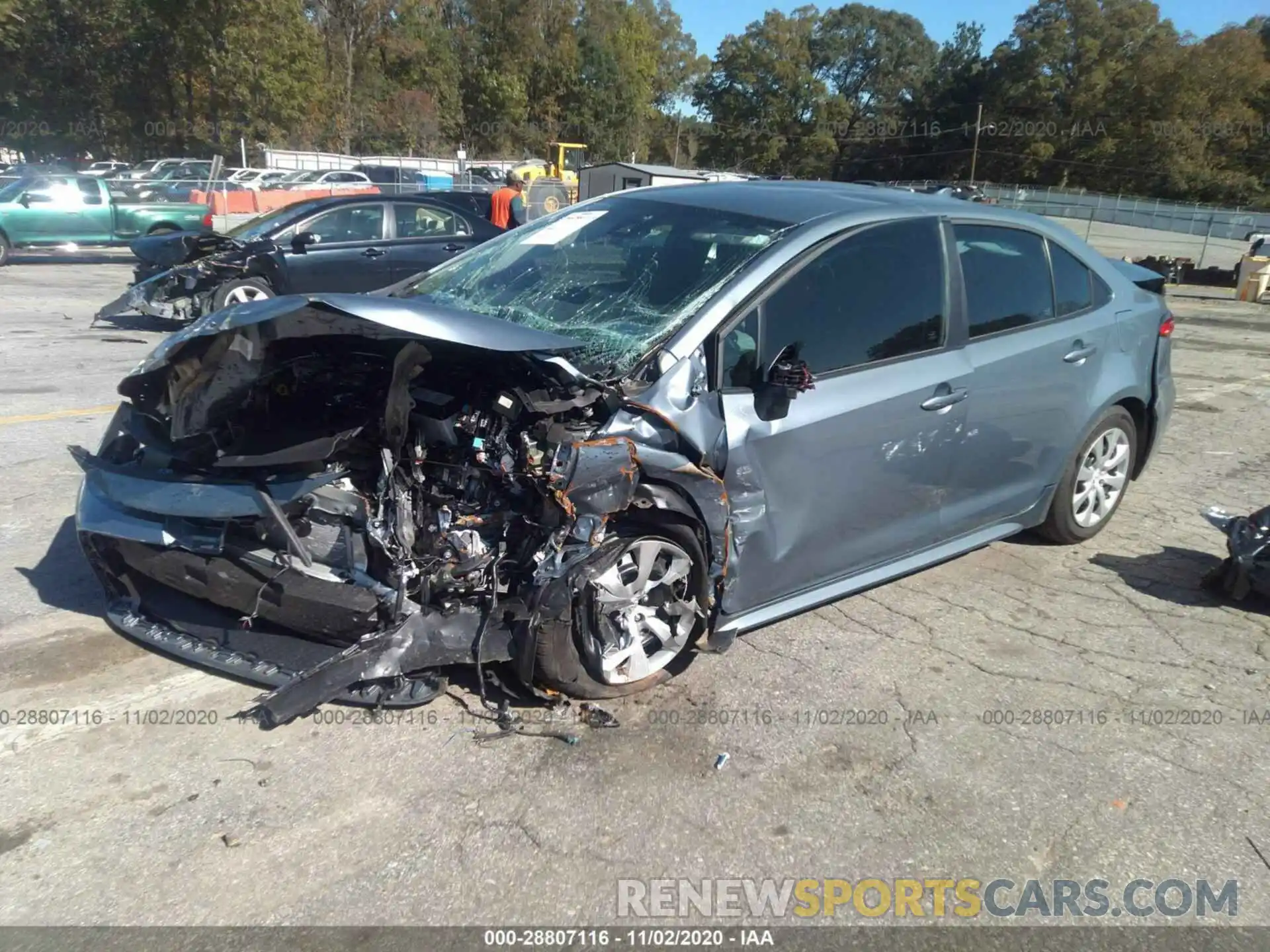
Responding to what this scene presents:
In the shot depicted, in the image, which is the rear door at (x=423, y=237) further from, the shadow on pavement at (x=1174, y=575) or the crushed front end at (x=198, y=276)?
the shadow on pavement at (x=1174, y=575)

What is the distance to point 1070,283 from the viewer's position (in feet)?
15.6

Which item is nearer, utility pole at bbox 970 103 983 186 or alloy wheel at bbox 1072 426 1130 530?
alloy wheel at bbox 1072 426 1130 530

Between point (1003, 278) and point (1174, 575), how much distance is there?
6.14 feet

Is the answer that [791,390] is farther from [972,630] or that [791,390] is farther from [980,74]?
[980,74]

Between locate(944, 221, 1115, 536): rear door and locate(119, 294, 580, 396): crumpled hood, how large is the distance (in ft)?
6.50

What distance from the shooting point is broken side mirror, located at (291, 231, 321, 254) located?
1034cm

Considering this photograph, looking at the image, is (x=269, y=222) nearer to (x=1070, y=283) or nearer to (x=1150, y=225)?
(x=1070, y=283)

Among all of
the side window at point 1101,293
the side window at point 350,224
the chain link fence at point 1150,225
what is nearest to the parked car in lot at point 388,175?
the chain link fence at point 1150,225

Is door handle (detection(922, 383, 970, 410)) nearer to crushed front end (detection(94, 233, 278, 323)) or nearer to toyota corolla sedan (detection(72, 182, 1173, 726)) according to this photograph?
toyota corolla sedan (detection(72, 182, 1173, 726))

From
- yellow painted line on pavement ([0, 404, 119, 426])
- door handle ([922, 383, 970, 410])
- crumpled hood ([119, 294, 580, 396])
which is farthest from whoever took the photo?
yellow painted line on pavement ([0, 404, 119, 426])

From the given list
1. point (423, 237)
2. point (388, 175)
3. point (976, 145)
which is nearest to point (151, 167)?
point (388, 175)

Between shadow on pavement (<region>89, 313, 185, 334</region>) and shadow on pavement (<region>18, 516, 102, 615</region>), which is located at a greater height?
shadow on pavement (<region>89, 313, 185, 334</region>)

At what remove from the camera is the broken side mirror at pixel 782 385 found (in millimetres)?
3342

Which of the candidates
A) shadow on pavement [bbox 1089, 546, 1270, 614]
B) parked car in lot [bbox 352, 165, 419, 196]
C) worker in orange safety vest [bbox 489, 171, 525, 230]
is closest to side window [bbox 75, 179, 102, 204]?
worker in orange safety vest [bbox 489, 171, 525, 230]
